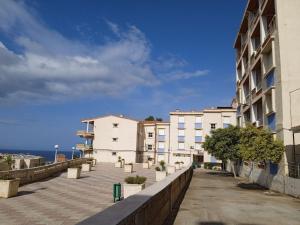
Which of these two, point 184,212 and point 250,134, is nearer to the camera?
point 184,212

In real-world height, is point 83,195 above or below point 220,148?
below

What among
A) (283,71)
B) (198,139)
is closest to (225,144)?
(283,71)

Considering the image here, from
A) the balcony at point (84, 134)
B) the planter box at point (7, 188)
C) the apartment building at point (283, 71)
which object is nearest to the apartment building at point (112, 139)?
the balcony at point (84, 134)

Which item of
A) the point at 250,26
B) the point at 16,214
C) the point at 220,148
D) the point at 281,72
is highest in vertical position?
the point at 250,26

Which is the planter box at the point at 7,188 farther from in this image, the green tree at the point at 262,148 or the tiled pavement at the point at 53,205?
the green tree at the point at 262,148

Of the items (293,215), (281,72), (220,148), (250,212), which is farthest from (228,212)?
(220,148)

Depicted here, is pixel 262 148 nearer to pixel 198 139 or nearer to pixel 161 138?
pixel 198 139

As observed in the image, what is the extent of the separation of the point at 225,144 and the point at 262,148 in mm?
13778

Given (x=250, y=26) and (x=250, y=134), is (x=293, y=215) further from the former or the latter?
(x=250, y=26)

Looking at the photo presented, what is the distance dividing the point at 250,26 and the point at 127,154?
129 feet

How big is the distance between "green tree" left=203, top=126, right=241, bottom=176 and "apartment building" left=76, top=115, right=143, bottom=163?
29938 millimetres

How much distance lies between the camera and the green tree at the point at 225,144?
32688 millimetres

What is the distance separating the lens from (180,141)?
2505 inches

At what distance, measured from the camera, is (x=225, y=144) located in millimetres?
32938
